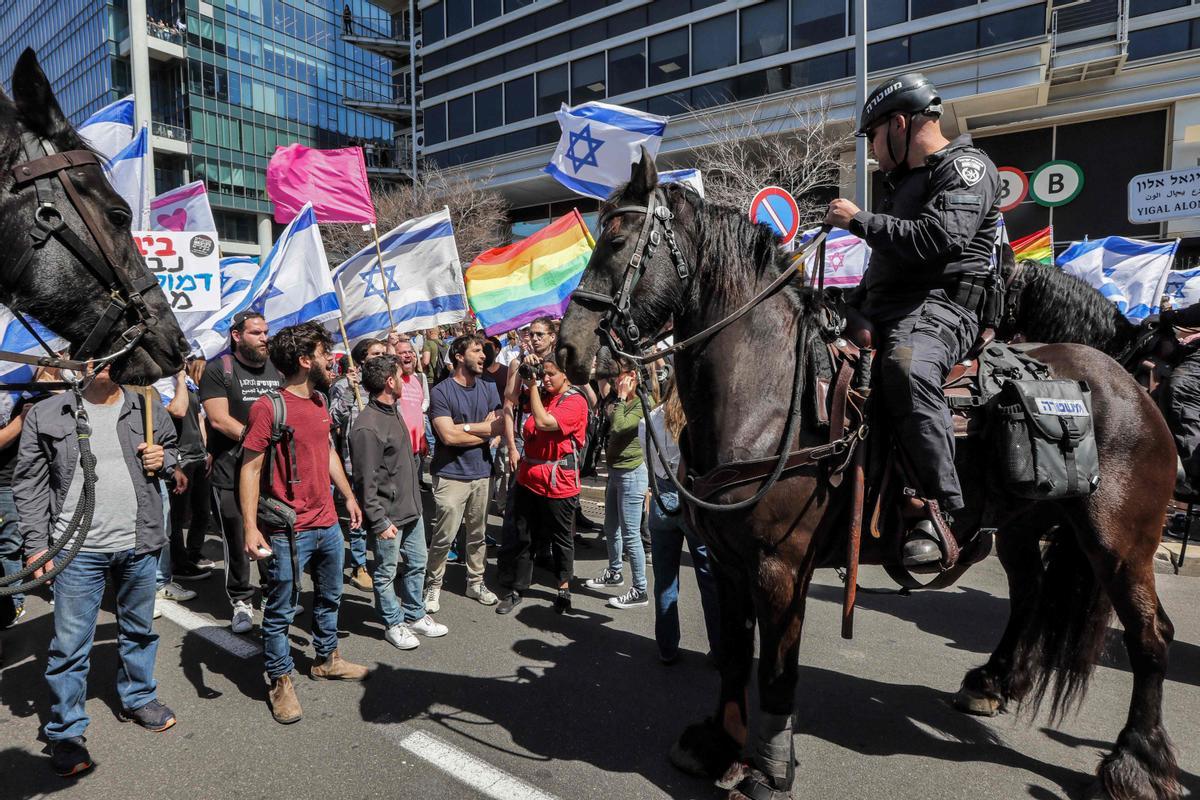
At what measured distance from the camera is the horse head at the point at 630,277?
2797 mm

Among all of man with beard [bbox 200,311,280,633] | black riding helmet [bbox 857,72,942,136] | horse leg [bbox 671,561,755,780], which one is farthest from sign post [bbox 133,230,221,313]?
black riding helmet [bbox 857,72,942,136]

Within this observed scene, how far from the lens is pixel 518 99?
1426 inches

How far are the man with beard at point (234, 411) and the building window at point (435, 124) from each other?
37.7m

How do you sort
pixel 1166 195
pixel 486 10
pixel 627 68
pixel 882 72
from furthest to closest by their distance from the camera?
pixel 486 10 → pixel 627 68 → pixel 882 72 → pixel 1166 195

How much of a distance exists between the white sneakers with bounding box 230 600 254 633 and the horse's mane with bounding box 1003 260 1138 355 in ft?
18.6

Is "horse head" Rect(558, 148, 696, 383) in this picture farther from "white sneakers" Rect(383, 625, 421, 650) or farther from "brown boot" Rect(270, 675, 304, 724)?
"white sneakers" Rect(383, 625, 421, 650)

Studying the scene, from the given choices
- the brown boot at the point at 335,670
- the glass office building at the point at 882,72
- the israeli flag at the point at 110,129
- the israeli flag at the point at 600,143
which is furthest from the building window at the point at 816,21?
the brown boot at the point at 335,670

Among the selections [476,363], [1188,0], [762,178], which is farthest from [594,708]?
[1188,0]

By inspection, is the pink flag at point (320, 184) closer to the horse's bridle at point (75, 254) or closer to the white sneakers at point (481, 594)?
the white sneakers at point (481, 594)

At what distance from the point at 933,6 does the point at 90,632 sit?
28.5 metres

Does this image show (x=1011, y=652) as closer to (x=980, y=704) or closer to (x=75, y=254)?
(x=980, y=704)

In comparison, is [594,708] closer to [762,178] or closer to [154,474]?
[154,474]

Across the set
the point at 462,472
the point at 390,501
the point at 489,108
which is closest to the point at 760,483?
the point at 390,501

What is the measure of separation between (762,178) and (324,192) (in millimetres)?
15288
